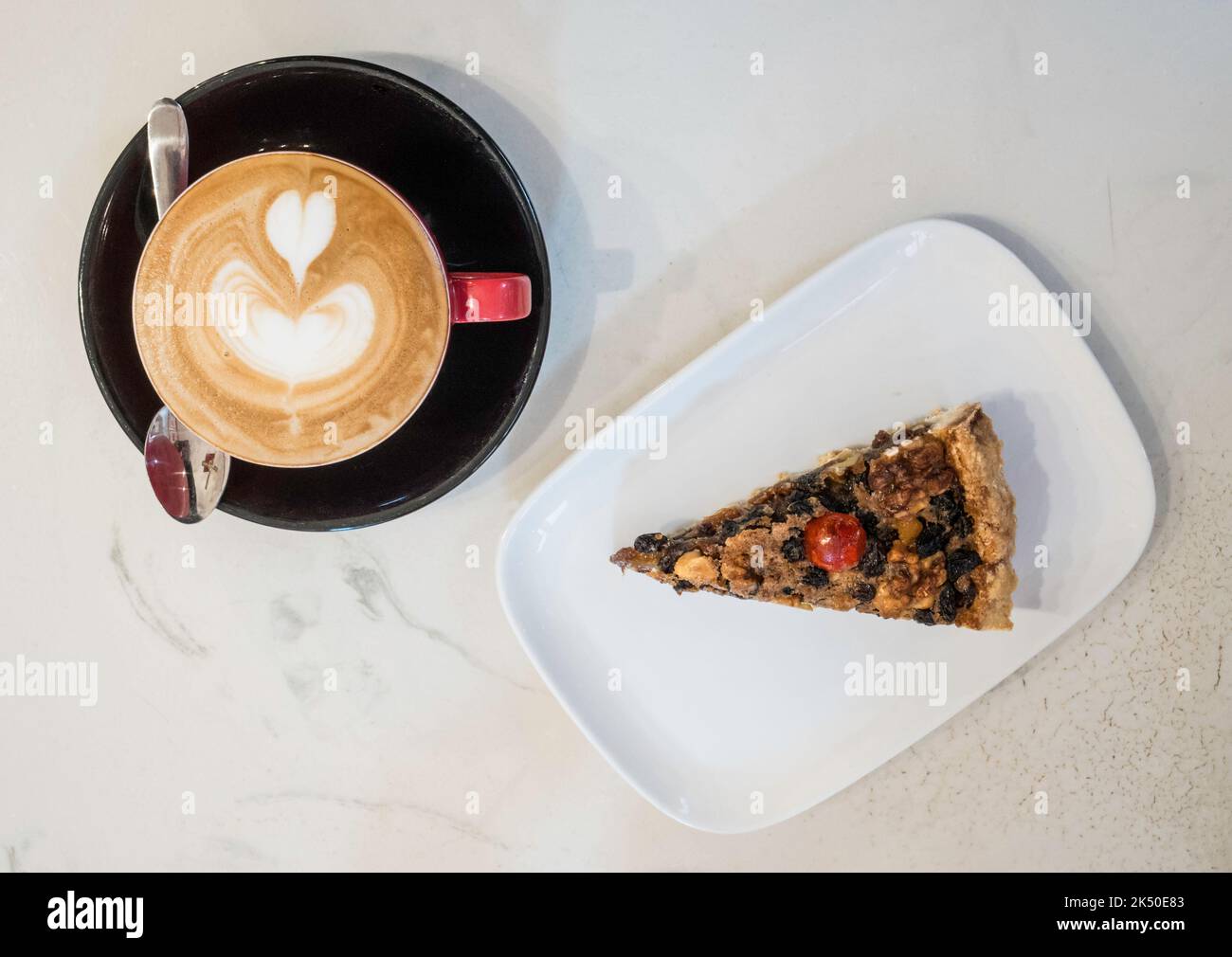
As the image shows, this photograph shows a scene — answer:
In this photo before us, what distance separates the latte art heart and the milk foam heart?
0.28 feet

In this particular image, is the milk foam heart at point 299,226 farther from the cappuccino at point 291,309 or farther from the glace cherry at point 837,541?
the glace cherry at point 837,541

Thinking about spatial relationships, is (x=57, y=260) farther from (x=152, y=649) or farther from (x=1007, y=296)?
(x=1007, y=296)

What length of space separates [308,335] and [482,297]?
14.2 inches

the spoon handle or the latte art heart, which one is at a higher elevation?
the spoon handle

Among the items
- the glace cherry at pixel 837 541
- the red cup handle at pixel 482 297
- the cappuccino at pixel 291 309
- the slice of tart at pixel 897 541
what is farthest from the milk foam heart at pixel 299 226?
the glace cherry at pixel 837 541

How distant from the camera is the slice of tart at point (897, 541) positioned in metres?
2.19

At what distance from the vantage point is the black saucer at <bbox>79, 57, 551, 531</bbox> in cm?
209

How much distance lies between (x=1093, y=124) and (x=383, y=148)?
181 centimetres

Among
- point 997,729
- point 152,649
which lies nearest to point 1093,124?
point 997,729

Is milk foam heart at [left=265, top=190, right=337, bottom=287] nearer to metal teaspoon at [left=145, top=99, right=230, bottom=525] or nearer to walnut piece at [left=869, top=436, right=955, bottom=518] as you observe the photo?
Result: metal teaspoon at [left=145, top=99, right=230, bottom=525]

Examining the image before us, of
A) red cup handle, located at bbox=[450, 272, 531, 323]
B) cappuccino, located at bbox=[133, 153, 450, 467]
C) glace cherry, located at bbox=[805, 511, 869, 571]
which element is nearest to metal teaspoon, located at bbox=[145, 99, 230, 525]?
cappuccino, located at bbox=[133, 153, 450, 467]

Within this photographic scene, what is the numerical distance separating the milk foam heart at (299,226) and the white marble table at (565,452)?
0.71 meters
